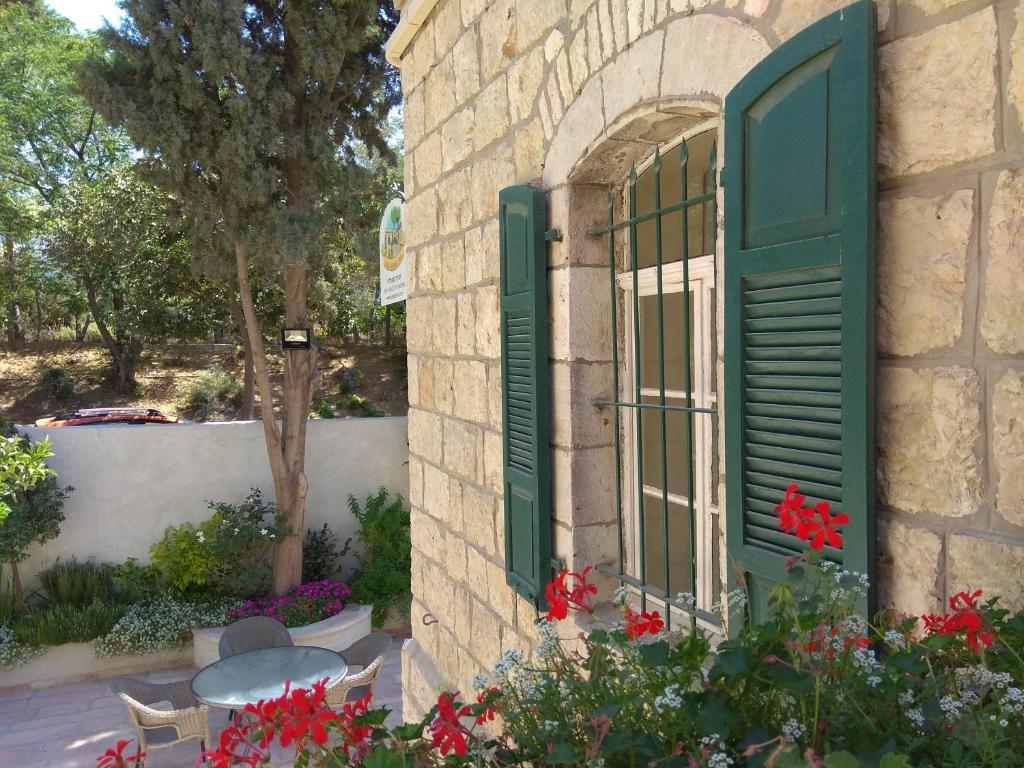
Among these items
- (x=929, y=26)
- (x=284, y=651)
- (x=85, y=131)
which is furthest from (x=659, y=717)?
(x=85, y=131)

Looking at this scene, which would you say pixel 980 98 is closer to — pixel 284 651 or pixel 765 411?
pixel 765 411

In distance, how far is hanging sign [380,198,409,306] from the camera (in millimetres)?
4133

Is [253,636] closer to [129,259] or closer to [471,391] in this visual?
[471,391]

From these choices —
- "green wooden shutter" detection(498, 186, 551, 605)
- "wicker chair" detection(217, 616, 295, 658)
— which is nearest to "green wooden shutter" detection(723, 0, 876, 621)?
"green wooden shutter" detection(498, 186, 551, 605)

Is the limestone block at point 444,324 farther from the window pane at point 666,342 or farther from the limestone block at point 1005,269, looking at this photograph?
the limestone block at point 1005,269

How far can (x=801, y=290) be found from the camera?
153cm

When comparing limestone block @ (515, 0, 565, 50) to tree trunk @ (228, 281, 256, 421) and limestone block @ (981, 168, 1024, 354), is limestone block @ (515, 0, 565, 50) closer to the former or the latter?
limestone block @ (981, 168, 1024, 354)

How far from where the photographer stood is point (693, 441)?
2.45 m

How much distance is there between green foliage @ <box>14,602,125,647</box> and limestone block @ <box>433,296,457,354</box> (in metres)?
5.37

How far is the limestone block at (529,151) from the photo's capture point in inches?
107

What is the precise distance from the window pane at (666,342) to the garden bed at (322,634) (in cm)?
Result: 556

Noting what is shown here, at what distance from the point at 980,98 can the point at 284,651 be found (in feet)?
18.0

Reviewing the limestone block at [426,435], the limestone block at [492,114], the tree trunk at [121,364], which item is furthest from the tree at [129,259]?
the limestone block at [492,114]

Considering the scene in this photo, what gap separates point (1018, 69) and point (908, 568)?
32.1 inches
